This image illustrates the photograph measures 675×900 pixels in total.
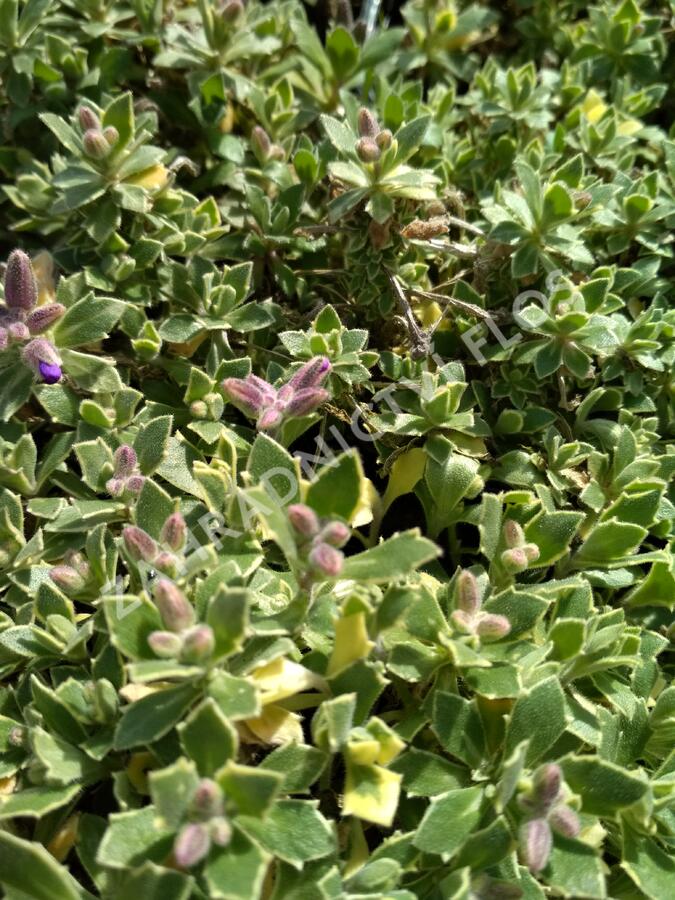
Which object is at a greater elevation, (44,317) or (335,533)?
(44,317)

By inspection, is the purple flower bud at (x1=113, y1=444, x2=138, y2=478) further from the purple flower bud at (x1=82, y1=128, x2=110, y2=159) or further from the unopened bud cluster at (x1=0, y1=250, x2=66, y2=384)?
the purple flower bud at (x1=82, y1=128, x2=110, y2=159)

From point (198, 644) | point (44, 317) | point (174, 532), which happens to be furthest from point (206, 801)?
point (44, 317)

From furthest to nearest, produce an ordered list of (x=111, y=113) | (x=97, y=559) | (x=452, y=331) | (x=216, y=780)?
(x=452, y=331) → (x=111, y=113) → (x=97, y=559) → (x=216, y=780)

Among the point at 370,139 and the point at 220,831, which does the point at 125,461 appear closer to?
the point at 220,831

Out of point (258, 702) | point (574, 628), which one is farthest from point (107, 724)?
point (574, 628)

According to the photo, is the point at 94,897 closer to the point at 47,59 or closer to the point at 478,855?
the point at 478,855

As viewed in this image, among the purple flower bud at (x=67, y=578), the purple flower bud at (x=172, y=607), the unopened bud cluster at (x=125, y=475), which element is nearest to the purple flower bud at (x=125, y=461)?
the unopened bud cluster at (x=125, y=475)
